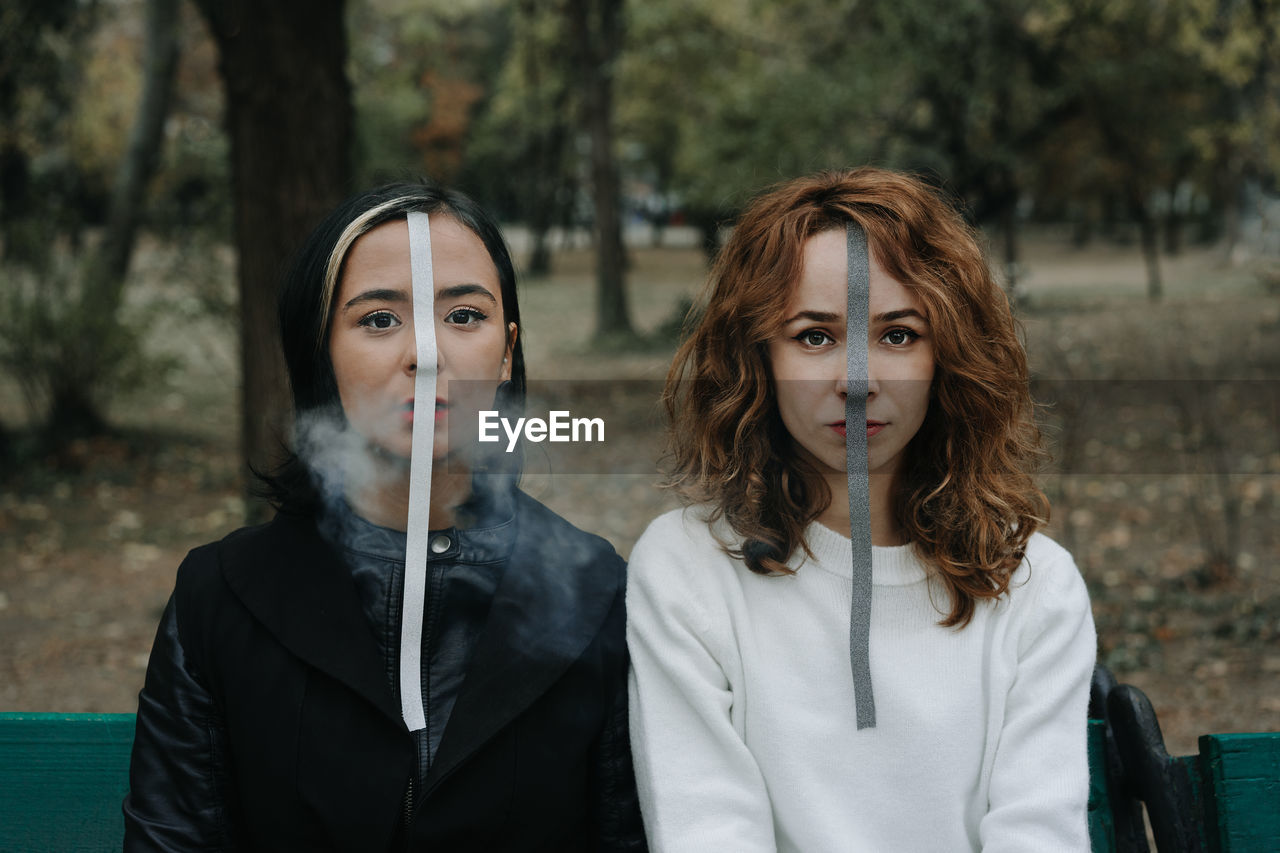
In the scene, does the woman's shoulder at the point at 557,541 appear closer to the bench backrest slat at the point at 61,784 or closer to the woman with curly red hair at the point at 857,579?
the woman with curly red hair at the point at 857,579

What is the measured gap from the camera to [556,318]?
977 inches

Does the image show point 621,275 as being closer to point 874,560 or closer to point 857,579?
point 874,560

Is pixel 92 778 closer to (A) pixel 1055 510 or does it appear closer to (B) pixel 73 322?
(A) pixel 1055 510

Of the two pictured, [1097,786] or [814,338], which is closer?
[814,338]

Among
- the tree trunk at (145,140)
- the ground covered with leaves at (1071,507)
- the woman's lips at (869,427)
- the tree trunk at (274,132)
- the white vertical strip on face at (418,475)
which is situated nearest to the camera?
the white vertical strip on face at (418,475)

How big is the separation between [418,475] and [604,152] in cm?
1663

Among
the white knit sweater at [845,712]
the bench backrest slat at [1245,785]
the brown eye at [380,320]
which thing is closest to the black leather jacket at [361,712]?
the white knit sweater at [845,712]

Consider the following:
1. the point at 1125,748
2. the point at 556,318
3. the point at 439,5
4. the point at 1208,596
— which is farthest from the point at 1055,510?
the point at 439,5

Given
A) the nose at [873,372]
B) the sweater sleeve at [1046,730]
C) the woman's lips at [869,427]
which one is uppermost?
the nose at [873,372]

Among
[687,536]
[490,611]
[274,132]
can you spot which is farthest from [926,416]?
[274,132]

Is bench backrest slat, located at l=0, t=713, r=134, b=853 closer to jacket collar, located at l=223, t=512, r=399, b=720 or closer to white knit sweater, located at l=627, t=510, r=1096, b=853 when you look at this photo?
jacket collar, located at l=223, t=512, r=399, b=720

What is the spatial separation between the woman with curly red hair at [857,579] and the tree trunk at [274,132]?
3075mm

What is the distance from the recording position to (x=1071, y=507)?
8.45 meters

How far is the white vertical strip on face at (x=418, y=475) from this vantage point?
5.38 feet
